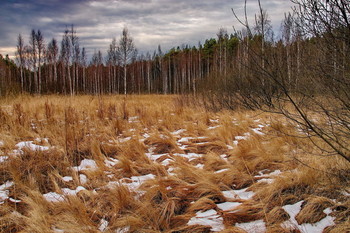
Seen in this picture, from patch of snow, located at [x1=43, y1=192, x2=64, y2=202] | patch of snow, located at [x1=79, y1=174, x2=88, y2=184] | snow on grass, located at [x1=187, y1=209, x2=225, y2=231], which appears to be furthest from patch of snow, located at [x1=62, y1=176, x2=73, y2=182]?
snow on grass, located at [x1=187, y1=209, x2=225, y2=231]

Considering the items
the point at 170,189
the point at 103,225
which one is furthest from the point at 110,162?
the point at 103,225

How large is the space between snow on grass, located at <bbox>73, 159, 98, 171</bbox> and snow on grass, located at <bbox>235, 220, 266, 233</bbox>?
2.15 meters

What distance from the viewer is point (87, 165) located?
11.1ft

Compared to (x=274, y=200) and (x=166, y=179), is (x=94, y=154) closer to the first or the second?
(x=166, y=179)

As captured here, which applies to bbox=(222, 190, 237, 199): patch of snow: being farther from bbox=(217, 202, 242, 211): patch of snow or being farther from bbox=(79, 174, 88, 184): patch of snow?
bbox=(79, 174, 88, 184): patch of snow

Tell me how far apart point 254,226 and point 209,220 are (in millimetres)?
391

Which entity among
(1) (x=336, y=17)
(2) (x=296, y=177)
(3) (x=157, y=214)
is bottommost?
(3) (x=157, y=214)

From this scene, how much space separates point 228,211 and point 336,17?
1.97 m

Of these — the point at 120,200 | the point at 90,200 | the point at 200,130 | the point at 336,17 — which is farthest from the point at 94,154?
the point at 336,17

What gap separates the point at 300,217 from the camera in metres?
1.92

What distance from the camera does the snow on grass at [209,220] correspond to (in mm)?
1986

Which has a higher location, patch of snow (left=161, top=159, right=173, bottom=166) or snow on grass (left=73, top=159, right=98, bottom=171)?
snow on grass (left=73, top=159, right=98, bottom=171)

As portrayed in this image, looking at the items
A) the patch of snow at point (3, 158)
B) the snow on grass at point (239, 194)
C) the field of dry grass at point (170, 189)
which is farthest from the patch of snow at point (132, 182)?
the patch of snow at point (3, 158)

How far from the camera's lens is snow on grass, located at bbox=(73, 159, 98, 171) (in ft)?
10.7
